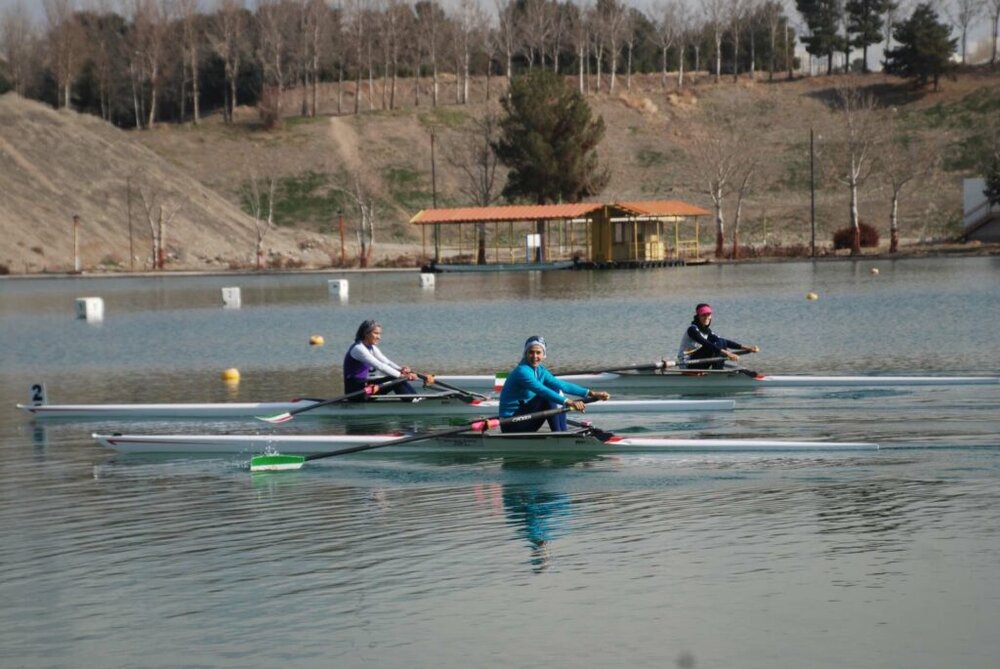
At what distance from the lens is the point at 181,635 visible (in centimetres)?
1305

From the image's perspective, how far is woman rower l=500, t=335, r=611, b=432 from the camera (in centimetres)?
2031

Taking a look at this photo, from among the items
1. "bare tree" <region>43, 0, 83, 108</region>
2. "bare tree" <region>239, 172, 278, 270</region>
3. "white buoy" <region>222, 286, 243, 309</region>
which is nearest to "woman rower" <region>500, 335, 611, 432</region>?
"white buoy" <region>222, 286, 243, 309</region>

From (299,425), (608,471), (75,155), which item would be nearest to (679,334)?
(299,425)

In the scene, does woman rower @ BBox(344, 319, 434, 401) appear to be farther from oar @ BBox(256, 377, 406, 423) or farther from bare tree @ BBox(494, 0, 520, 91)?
bare tree @ BBox(494, 0, 520, 91)

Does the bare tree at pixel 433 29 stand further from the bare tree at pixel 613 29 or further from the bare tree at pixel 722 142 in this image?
the bare tree at pixel 722 142

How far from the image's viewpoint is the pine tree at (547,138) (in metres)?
107

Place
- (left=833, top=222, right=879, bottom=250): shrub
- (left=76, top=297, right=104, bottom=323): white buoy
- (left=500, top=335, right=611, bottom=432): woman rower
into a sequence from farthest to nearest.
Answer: (left=833, top=222, right=879, bottom=250): shrub < (left=76, top=297, right=104, bottom=323): white buoy < (left=500, top=335, right=611, bottom=432): woman rower

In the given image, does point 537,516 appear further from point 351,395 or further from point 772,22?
point 772,22

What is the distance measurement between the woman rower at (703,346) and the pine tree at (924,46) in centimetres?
12339

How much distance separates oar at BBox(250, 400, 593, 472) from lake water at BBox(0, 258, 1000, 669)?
8.6 inches

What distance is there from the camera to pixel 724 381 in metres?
28.0

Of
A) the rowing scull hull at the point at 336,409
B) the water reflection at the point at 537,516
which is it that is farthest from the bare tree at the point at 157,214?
the water reflection at the point at 537,516

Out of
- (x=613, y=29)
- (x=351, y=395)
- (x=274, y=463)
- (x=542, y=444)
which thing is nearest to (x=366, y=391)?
(x=351, y=395)

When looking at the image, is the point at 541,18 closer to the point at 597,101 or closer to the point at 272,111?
the point at 597,101
